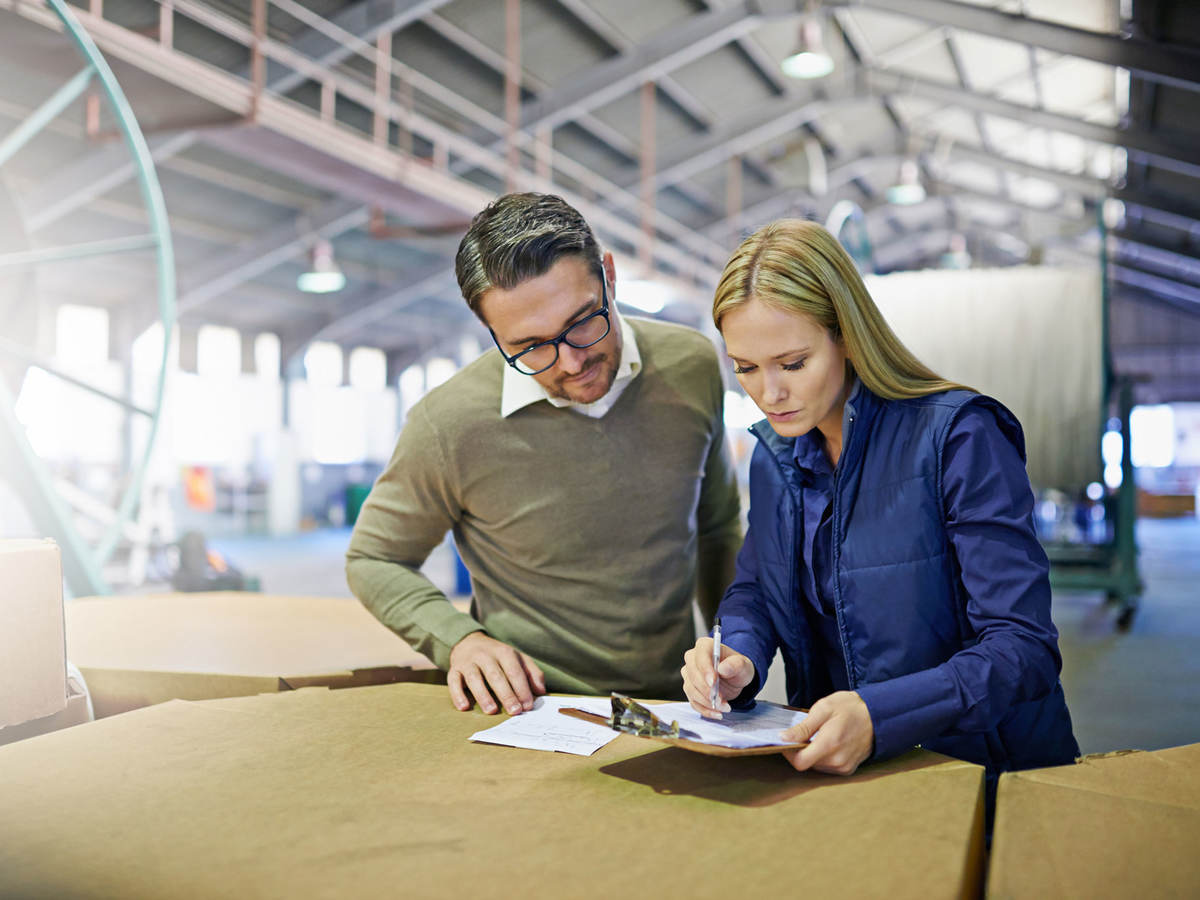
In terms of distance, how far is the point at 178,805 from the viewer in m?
0.98

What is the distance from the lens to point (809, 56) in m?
7.59

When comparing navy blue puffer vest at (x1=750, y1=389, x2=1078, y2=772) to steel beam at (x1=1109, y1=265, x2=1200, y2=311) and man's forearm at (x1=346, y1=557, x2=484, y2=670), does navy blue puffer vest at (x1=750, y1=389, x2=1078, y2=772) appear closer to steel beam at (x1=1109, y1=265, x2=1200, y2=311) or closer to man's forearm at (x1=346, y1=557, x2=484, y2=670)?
man's forearm at (x1=346, y1=557, x2=484, y2=670)

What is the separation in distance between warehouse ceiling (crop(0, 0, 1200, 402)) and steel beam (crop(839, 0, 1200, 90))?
0.02m

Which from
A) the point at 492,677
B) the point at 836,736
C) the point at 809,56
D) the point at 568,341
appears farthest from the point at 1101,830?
Result: the point at 809,56

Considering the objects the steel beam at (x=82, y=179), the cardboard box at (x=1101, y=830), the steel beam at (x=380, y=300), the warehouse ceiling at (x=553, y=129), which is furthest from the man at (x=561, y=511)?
A: the steel beam at (x=380, y=300)

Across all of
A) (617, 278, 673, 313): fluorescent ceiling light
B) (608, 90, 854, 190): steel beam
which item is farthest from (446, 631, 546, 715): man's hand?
(608, 90, 854, 190): steel beam

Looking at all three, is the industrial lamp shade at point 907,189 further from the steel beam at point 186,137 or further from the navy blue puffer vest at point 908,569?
the navy blue puffer vest at point 908,569

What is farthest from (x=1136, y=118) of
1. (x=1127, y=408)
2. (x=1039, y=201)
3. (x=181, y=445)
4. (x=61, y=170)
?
(x=181, y=445)

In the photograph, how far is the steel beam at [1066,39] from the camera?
7906 millimetres

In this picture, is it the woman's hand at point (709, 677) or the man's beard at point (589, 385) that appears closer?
the woman's hand at point (709, 677)

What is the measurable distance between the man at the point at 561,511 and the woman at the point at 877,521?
0.34 metres

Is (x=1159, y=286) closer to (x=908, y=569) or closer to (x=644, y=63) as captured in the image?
(x=644, y=63)

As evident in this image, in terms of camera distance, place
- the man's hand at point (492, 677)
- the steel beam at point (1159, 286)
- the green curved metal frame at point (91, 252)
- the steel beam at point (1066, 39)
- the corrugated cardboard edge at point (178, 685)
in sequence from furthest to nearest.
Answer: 1. the steel beam at point (1159, 286)
2. the steel beam at point (1066, 39)
3. the green curved metal frame at point (91, 252)
4. the corrugated cardboard edge at point (178, 685)
5. the man's hand at point (492, 677)

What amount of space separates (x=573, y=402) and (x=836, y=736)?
0.80m
